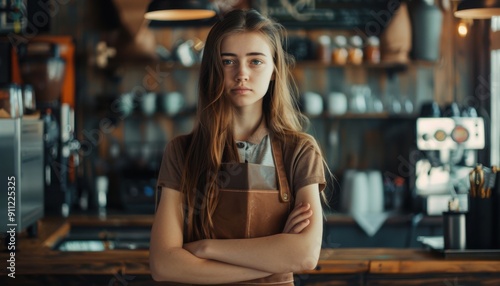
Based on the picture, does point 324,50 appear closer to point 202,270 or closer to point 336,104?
point 336,104

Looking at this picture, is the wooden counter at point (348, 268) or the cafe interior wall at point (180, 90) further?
the cafe interior wall at point (180, 90)

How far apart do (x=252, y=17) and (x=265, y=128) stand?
0.93 feet

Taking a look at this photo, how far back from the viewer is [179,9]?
348cm

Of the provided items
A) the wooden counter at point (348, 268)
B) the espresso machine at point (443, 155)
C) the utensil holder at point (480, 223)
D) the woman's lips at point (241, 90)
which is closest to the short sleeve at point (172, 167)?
the woman's lips at point (241, 90)

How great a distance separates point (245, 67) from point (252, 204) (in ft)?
1.11

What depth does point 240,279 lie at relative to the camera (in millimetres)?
1936

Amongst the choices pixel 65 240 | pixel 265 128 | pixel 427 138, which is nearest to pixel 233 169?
pixel 265 128

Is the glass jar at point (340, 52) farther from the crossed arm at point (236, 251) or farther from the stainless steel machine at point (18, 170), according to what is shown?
the crossed arm at point (236, 251)

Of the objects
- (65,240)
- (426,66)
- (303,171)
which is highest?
(426,66)

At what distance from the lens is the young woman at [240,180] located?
193 cm

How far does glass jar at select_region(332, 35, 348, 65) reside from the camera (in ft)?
17.2

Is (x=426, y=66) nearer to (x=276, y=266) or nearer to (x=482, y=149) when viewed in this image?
(x=482, y=149)

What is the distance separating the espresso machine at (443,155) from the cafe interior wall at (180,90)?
1.62 feet

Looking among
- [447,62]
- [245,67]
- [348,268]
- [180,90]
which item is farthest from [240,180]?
[447,62]
